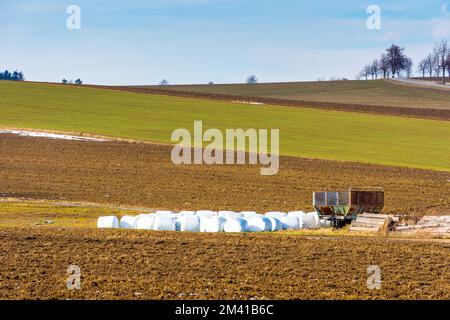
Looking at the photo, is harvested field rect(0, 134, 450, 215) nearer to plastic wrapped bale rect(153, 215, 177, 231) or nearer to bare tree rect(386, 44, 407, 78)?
plastic wrapped bale rect(153, 215, 177, 231)

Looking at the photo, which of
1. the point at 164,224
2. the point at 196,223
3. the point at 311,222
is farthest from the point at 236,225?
the point at 311,222

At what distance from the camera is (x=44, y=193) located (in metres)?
51.0

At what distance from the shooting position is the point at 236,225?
3631 centimetres

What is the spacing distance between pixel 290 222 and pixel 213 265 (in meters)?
13.9

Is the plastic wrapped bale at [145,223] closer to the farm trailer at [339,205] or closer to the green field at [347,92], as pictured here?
the farm trailer at [339,205]

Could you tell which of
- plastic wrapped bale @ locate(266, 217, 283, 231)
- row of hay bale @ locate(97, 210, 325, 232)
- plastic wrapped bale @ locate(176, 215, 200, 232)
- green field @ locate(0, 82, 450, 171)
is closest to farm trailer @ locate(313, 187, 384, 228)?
plastic wrapped bale @ locate(266, 217, 283, 231)

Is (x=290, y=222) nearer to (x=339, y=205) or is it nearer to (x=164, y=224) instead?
(x=339, y=205)

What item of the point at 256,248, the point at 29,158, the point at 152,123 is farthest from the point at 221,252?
the point at 152,123

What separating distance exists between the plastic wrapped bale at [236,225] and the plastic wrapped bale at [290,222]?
7.28 feet

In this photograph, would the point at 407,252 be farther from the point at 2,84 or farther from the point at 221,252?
the point at 2,84

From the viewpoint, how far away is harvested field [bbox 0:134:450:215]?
49.8m

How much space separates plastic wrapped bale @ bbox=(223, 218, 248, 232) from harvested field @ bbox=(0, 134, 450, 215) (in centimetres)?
1022

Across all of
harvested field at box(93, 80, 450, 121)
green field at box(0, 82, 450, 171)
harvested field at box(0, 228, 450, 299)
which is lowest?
harvested field at box(0, 228, 450, 299)

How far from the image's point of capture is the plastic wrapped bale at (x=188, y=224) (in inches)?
1416
